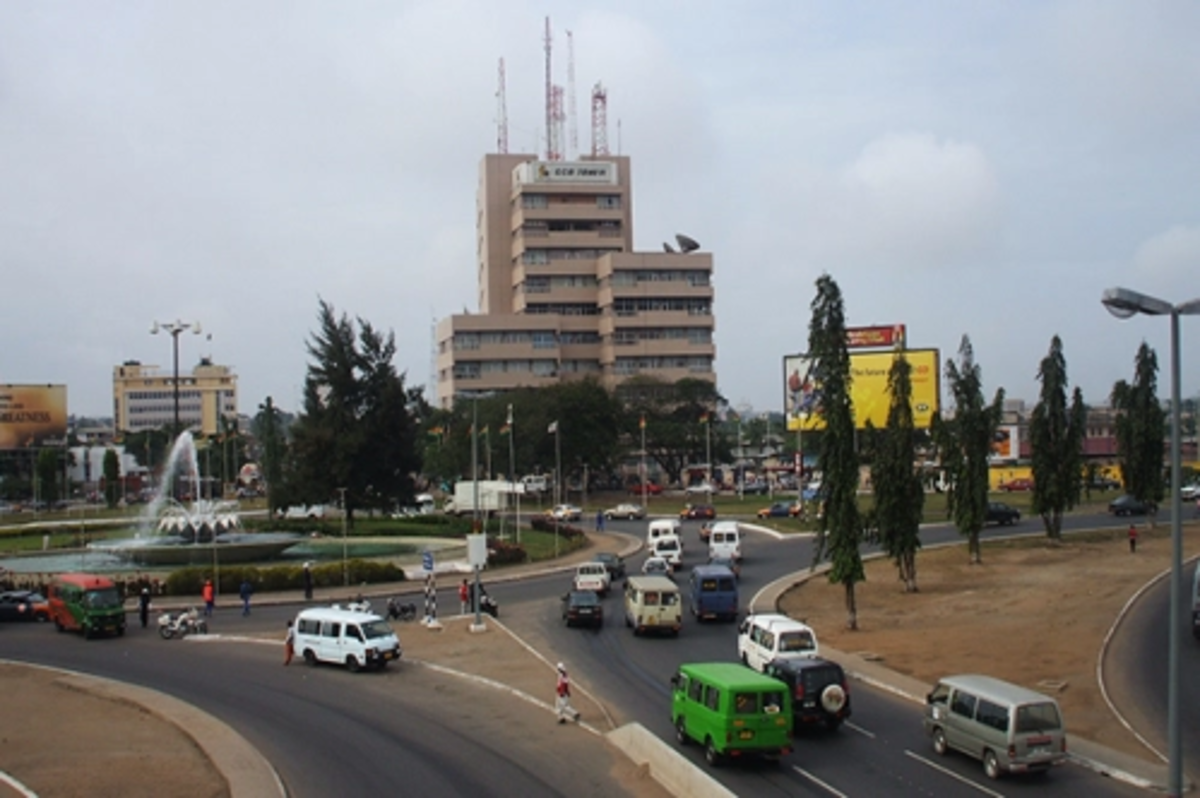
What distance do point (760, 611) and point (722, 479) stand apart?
97.1 metres

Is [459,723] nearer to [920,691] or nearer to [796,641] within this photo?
[796,641]

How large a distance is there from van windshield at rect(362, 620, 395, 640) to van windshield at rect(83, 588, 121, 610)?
12.7 meters

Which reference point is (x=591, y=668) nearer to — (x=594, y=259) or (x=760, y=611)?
(x=760, y=611)

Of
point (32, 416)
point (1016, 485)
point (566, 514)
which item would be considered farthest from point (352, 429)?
point (32, 416)

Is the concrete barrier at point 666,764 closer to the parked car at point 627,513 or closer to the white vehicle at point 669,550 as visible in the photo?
the white vehicle at point 669,550

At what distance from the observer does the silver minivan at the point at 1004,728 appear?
800 inches

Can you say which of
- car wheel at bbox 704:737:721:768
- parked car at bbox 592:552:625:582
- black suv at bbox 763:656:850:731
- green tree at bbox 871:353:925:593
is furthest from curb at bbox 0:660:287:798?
green tree at bbox 871:353:925:593

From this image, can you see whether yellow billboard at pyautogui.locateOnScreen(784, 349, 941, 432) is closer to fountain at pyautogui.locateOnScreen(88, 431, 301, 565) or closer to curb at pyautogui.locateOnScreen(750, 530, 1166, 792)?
curb at pyautogui.locateOnScreen(750, 530, 1166, 792)

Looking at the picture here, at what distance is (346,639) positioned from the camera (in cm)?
3303

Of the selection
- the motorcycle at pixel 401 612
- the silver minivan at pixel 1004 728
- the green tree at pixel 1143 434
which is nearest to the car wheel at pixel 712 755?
the silver minivan at pixel 1004 728

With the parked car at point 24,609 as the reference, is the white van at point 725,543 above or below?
above

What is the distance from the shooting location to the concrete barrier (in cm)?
1812

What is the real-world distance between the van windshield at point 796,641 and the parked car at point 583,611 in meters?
12.5

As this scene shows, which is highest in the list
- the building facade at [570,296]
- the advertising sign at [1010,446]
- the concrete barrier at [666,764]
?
the building facade at [570,296]
